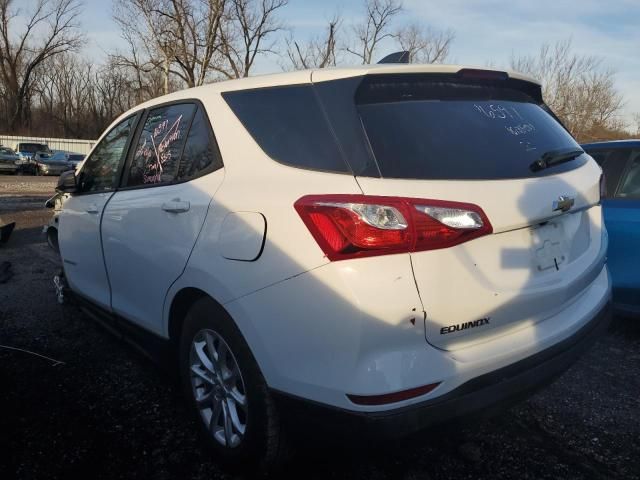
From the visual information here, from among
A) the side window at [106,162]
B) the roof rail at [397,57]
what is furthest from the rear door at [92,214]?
the roof rail at [397,57]

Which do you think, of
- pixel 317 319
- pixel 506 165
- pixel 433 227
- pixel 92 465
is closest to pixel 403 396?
pixel 317 319

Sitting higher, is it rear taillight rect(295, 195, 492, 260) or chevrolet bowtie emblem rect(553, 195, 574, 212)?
chevrolet bowtie emblem rect(553, 195, 574, 212)

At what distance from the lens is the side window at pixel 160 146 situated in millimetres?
2688

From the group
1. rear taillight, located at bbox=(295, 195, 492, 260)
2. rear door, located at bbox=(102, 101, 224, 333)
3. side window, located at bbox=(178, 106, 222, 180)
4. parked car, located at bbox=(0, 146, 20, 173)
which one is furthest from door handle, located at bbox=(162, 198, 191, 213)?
parked car, located at bbox=(0, 146, 20, 173)

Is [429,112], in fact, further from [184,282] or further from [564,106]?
[564,106]

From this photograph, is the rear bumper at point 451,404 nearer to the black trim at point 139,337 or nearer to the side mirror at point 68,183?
the black trim at point 139,337

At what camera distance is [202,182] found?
237 cm

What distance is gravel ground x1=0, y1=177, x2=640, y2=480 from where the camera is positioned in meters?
2.32

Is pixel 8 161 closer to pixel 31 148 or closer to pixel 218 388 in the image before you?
pixel 31 148

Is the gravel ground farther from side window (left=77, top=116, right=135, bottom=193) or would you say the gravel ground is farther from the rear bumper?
side window (left=77, top=116, right=135, bottom=193)

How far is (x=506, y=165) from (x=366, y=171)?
625 millimetres

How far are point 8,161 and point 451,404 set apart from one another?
32.7 meters

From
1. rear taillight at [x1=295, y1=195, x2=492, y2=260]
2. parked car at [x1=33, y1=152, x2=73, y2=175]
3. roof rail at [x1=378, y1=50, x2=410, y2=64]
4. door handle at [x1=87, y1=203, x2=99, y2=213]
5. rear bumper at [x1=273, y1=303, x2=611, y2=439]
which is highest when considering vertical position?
roof rail at [x1=378, y1=50, x2=410, y2=64]

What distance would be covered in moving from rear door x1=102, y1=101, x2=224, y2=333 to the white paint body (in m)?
0.02
